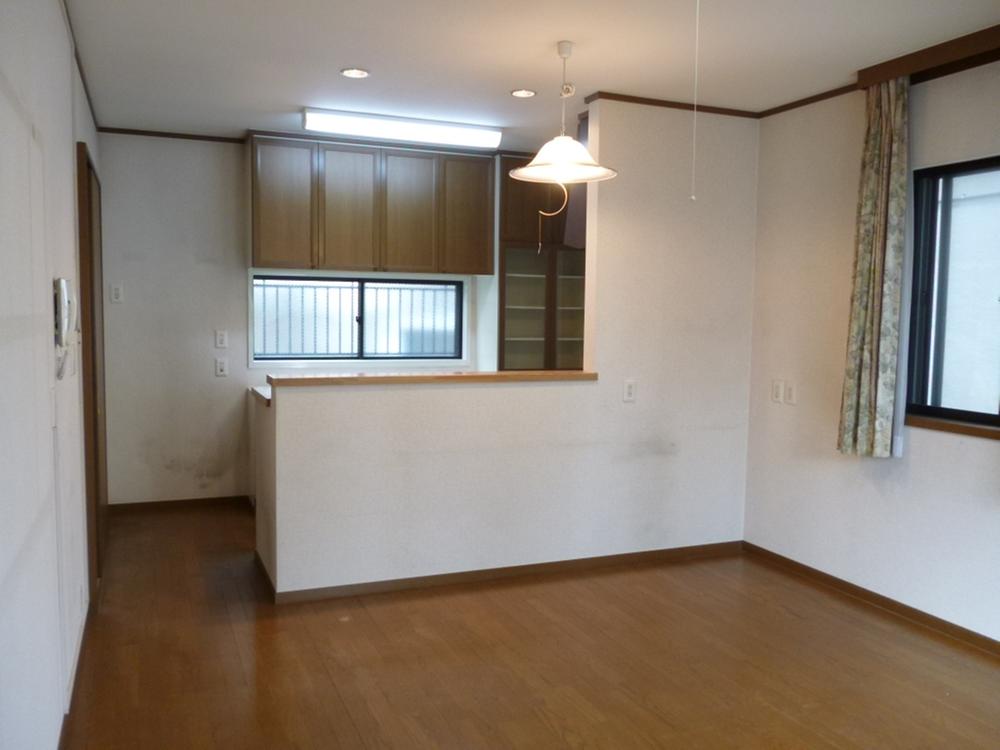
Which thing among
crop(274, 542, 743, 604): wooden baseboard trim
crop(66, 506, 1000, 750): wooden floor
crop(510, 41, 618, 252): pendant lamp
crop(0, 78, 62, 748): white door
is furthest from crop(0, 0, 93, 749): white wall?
crop(510, 41, 618, 252): pendant lamp

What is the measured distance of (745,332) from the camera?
4547 millimetres

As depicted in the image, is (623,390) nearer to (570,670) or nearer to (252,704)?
(570,670)

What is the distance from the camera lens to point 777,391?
4.36 metres

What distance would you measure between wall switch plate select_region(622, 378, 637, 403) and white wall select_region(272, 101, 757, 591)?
4cm

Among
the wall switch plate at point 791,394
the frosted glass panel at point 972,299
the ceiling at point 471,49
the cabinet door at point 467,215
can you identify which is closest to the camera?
the ceiling at point 471,49

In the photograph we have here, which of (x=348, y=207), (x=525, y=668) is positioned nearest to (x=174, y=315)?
(x=348, y=207)

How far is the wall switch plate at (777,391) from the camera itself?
14.2ft

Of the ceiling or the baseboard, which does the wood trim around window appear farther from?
the baseboard

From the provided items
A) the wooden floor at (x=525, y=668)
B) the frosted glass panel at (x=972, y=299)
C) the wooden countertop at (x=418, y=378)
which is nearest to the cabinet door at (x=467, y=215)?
the wooden countertop at (x=418, y=378)

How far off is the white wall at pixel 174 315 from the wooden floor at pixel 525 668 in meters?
1.31

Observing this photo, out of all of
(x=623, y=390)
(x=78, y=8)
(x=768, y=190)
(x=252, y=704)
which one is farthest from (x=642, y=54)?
(x=252, y=704)

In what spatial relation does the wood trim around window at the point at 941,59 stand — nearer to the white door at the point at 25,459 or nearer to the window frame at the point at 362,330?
the window frame at the point at 362,330

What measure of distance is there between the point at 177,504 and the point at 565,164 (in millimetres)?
3801

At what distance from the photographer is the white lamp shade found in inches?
120
